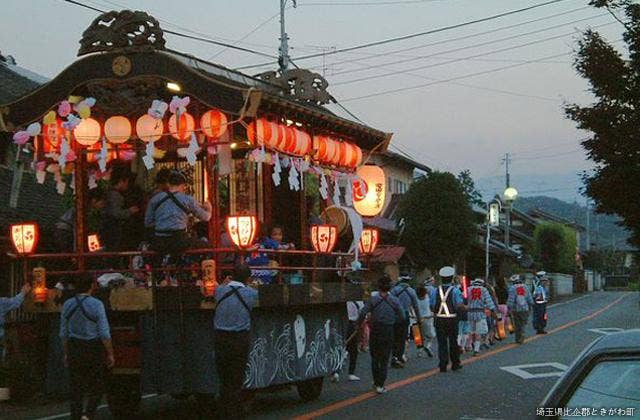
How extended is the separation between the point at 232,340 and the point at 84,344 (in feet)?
5.65

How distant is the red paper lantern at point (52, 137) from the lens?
46.3ft

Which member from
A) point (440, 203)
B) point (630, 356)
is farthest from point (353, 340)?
point (440, 203)

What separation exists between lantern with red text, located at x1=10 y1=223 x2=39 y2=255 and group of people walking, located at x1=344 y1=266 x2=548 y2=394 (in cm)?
531

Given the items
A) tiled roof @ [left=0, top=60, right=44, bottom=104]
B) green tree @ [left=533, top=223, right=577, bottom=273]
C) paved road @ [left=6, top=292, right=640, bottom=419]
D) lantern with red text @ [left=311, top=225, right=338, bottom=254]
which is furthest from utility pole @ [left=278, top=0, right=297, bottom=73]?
green tree @ [left=533, top=223, right=577, bottom=273]

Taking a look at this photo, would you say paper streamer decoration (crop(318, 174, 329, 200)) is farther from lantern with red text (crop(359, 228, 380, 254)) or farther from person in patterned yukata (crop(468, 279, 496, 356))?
person in patterned yukata (crop(468, 279, 496, 356))

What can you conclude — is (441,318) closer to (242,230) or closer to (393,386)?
(393,386)

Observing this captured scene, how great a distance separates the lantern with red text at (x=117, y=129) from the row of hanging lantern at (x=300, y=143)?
2061 mm

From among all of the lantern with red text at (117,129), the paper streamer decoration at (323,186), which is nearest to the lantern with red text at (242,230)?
the lantern with red text at (117,129)

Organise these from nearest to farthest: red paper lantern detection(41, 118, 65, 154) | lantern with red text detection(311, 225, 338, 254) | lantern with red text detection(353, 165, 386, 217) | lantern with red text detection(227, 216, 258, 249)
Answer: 1. lantern with red text detection(227, 216, 258, 249)
2. red paper lantern detection(41, 118, 65, 154)
3. lantern with red text detection(311, 225, 338, 254)
4. lantern with red text detection(353, 165, 386, 217)

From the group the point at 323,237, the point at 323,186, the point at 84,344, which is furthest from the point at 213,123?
the point at 84,344

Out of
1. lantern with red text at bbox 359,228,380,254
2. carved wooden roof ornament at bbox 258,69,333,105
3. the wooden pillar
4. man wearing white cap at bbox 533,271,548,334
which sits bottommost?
man wearing white cap at bbox 533,271,548,334

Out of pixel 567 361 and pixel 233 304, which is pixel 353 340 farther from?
pixel 233 304

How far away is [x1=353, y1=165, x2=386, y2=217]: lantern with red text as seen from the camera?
58.1 feet

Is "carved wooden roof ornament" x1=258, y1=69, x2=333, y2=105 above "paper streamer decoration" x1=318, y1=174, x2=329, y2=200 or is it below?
above
